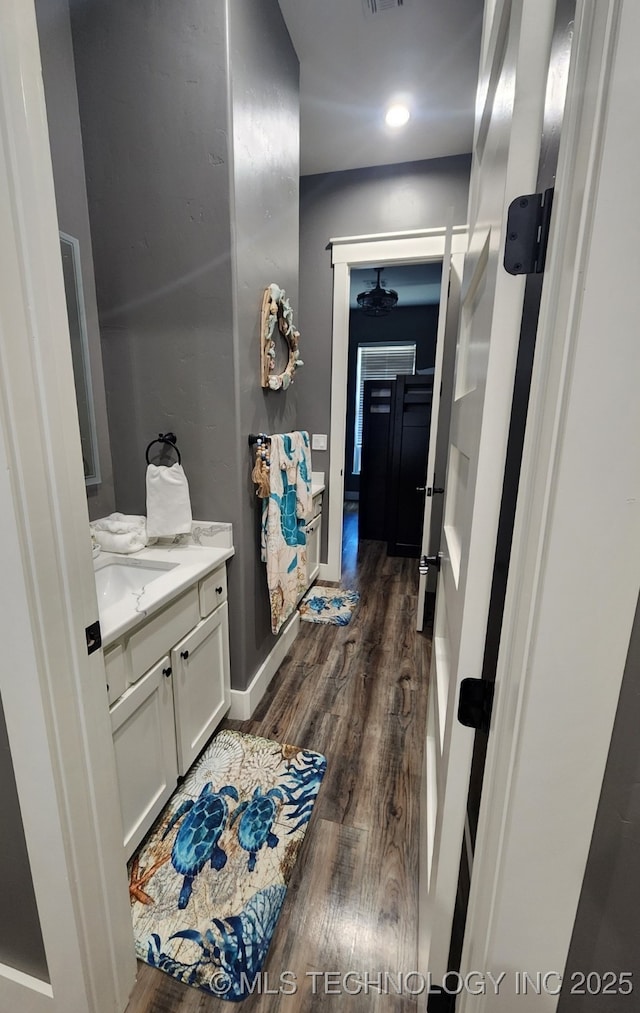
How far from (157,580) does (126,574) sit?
11.7 inches

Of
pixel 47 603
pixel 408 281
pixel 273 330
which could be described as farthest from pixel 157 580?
pixel 408 281

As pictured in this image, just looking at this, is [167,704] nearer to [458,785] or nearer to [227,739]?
[227,739]

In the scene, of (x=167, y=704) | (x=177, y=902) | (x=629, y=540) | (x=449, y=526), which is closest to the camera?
(x=629, y=540)

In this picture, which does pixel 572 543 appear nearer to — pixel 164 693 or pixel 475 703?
pixel 475 703

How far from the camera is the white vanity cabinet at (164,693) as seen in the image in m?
1.13

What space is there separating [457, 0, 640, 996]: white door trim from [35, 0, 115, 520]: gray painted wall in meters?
1.71

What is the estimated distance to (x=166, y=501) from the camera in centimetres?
160

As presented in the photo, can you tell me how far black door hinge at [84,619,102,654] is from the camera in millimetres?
772

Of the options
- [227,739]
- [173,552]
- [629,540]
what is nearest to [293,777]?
[227,739]

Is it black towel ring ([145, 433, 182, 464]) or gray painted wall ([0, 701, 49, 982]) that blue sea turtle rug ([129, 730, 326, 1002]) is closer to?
gray painted wall ([0, 701, 49, 982])

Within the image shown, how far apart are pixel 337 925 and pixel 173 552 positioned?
1310 millimetres

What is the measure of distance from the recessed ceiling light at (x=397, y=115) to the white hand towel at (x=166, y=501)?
7.87 feet

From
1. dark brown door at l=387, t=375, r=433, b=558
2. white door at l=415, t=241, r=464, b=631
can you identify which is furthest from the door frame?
dark brown door at l=387, t=375, r=433, b=558

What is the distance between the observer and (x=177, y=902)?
3.77 ft
